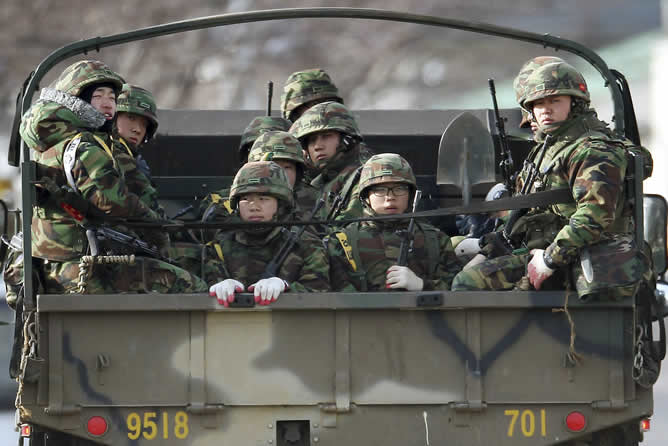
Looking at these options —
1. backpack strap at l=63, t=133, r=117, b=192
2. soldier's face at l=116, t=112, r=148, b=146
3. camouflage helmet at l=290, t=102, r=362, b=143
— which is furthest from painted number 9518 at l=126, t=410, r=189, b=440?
camouflage helmet at l=290, t=102, r=362, b=143

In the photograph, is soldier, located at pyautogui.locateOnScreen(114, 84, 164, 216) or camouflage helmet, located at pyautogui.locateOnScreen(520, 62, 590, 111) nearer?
camouflage helmet, located at pyautogui.locateOnScreen(520, 62, 590, 111)

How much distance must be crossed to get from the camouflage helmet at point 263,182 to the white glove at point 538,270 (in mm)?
1329

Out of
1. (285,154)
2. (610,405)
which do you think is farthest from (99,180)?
(610,405)

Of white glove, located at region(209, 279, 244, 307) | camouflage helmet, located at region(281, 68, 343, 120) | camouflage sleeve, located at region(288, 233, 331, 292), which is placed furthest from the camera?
camouflage helmet, located at region(281, 68, 343, 120)

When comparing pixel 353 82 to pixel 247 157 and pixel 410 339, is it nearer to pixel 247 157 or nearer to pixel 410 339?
pixel 247 157

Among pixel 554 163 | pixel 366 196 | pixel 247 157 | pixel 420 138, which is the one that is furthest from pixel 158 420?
pixel 420 138

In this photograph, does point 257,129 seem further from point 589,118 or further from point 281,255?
point 589,118

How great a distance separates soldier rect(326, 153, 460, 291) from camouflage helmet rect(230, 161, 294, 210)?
0.42m

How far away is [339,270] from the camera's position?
8070 mm

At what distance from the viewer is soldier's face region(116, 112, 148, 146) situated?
917 centimetres

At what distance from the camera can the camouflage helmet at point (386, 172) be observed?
8172 millimetres

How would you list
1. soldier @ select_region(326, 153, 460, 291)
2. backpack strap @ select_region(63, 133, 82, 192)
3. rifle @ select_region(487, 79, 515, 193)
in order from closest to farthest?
1. backpack strap @ select_region(63, 133, 82, 192)
2. soldier @ select_region(326, 153, 460, 291)
3. rifle @ select_region(487, 79, 515, 193)

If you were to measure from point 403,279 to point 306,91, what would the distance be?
294 centimetres

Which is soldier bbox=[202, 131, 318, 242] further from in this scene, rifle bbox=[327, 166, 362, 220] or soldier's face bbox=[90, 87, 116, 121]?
soldier's face bbox=[90, 87, 116, 121]
